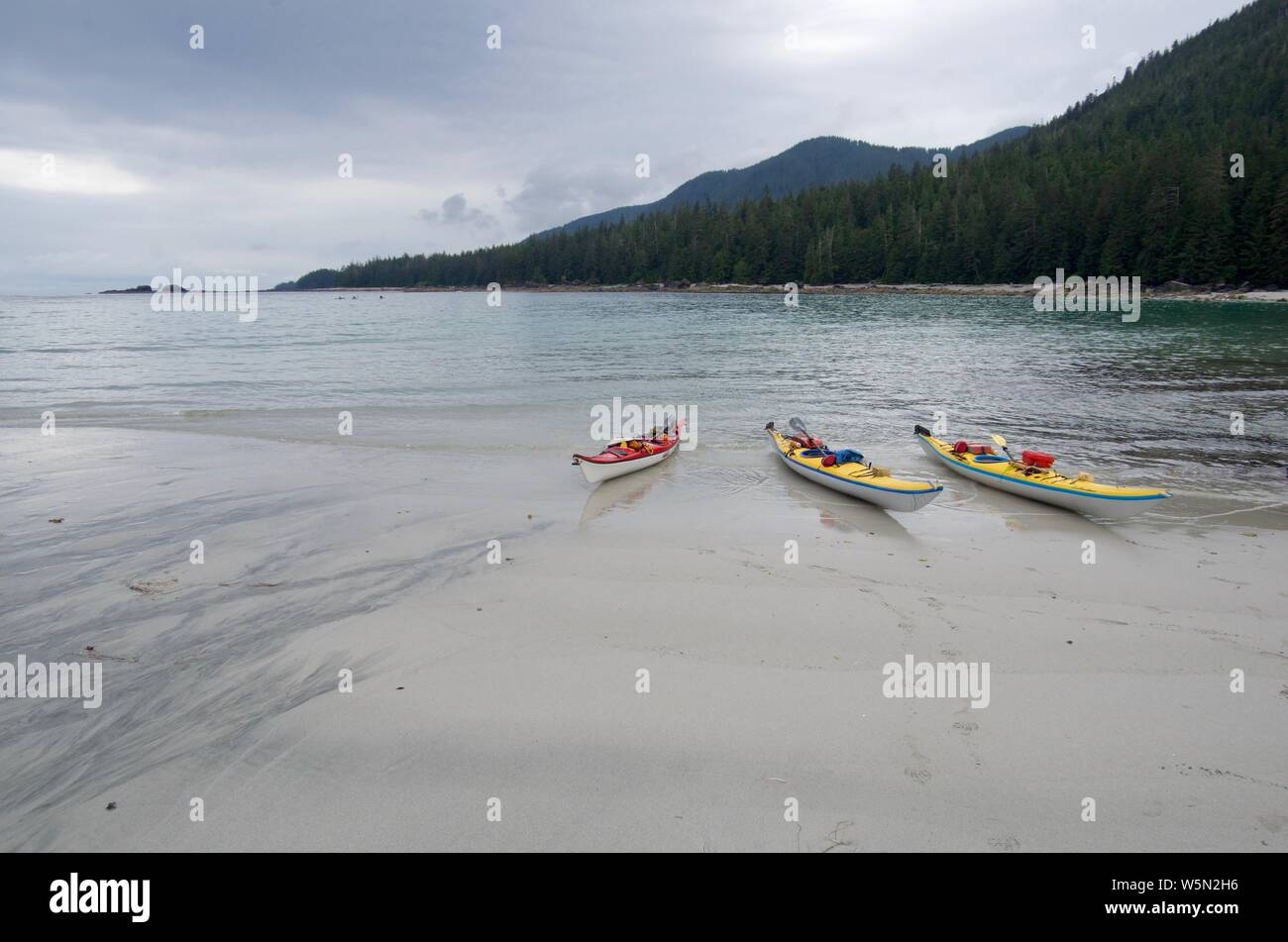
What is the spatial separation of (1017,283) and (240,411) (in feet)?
434

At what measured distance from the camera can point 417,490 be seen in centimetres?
1450

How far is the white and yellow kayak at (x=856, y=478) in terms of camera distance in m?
12.4

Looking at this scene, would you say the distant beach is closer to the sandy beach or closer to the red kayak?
the sandy beach

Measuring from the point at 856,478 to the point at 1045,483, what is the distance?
11.9 feet

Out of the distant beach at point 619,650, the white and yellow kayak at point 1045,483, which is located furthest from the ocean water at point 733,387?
the white and yellow kayak at point 1045,483

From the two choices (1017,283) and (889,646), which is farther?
(1017,283)

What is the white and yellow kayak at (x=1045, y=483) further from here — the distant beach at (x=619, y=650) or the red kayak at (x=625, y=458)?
the red kayak at (x=625, y=458)

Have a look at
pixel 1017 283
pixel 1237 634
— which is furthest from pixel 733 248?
pixel 1237 634
